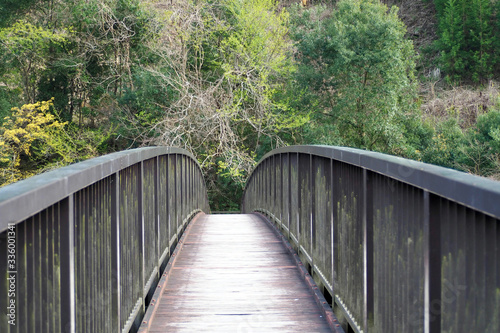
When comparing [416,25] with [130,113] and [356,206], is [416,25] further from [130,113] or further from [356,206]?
[356,206]

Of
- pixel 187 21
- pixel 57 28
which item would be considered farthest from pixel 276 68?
pixel 57 28

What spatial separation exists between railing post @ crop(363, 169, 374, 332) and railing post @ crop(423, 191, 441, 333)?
3.18 feet

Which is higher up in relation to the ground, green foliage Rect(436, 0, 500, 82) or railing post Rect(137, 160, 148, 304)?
green foliage Rect(436, 0, 500, 82)

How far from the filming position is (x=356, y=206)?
128 inches

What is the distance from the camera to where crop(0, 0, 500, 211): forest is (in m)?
23.1

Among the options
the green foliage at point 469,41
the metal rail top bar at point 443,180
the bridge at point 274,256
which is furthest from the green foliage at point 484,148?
the metal rail top bar at point 443,180

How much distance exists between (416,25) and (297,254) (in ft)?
123

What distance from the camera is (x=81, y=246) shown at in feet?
7.75

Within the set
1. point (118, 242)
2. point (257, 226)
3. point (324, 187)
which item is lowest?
point (257, 226)

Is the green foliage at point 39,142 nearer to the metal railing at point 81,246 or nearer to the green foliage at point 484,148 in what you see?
the green foliage at point 484,148

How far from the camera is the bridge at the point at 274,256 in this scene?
63.6 inches

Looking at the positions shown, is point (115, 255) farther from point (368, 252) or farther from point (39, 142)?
point (39, 142)

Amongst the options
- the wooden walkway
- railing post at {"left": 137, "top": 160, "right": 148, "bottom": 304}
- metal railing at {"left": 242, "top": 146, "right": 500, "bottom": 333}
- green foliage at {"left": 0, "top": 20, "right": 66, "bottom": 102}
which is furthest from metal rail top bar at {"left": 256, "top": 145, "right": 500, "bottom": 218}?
green foliage at {"left": 0, "top": 20, "right": 66, "bottom": 102}

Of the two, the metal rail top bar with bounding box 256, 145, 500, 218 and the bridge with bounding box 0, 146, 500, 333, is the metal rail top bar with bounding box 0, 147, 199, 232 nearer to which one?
the bridge with bounding box 0, 146, 500, 333
